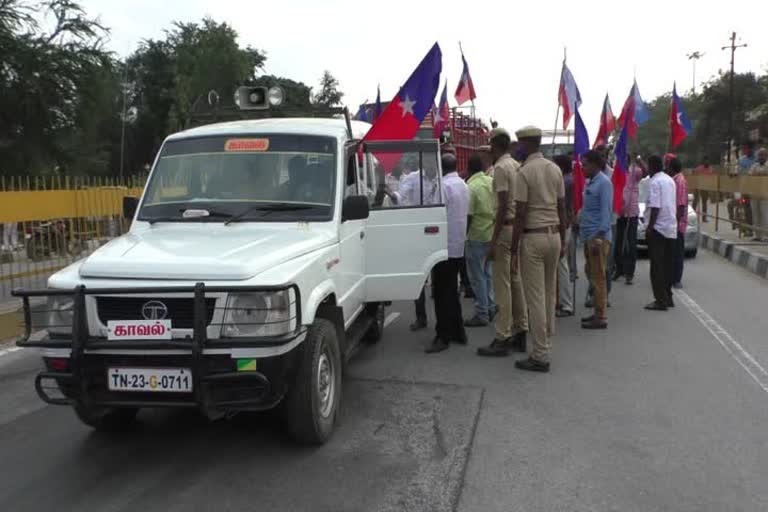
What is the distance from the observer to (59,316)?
432 cm

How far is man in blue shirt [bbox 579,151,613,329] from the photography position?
823 cm

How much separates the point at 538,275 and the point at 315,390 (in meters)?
2.74

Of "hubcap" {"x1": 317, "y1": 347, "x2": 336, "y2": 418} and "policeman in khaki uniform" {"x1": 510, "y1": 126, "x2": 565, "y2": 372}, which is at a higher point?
"policeman in khaki uniform" {"x1": 510, "y1": 126, "x2": 565, "y2": 372}

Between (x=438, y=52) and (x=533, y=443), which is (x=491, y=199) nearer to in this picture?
(x=438, y=52)

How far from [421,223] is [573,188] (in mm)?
3395

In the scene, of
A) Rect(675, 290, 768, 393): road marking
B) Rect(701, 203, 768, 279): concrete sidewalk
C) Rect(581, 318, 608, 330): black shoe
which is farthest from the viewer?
Rect(701, 203, 768, 279): concrete sidewalk

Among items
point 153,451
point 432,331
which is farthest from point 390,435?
point 432,331

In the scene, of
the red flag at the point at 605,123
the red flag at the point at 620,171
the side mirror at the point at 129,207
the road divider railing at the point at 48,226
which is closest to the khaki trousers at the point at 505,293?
the red flag at the point at 620,171

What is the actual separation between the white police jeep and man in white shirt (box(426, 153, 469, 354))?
1331 millimetres

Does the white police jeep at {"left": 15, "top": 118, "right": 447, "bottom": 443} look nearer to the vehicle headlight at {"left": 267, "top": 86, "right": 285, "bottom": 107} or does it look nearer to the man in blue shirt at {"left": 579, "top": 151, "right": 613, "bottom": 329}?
the vehicle headlight at {"left": 267, "top": 86, "right": 285, "bottom": 107}

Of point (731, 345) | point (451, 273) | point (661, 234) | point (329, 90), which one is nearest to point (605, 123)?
point (661, 234)

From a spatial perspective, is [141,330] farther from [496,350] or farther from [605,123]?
[605,123]

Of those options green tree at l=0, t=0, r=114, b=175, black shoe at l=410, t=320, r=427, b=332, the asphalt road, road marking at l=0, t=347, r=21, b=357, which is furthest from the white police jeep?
green tree at l=0, t=0, r=114, b=175

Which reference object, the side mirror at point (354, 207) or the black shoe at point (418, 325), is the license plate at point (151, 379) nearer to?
the side mirror at point (354, 207)
